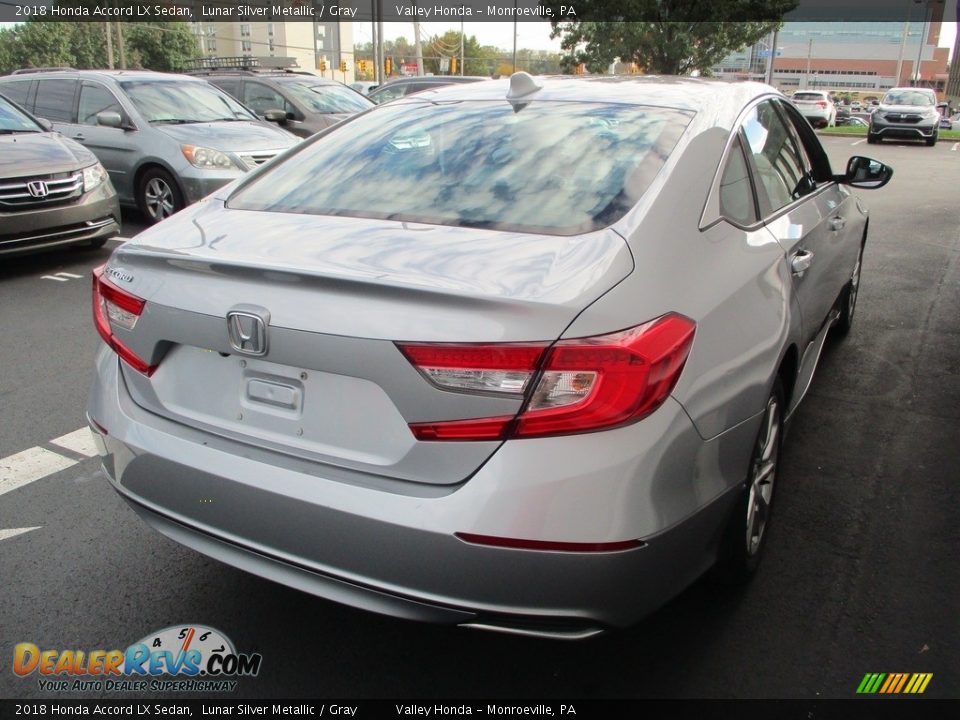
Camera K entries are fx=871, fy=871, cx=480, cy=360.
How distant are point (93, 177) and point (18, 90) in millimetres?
3816

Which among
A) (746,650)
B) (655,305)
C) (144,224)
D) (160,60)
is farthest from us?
(160,60)

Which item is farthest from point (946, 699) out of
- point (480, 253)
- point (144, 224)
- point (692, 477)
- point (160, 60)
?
point (160, 60)

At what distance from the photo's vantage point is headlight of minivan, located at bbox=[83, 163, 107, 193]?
23.6 ft

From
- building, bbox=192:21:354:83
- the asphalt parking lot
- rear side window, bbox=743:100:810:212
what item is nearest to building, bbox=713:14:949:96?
building, bbox=192:21:354:83

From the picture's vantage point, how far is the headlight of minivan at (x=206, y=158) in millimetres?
8547

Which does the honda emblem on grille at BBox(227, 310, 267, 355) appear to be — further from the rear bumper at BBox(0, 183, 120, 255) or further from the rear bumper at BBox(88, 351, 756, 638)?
the rear bumper at BBox(0, 183, 120, 255)

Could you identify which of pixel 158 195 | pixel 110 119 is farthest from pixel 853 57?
pixel 110 119

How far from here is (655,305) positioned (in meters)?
2.06

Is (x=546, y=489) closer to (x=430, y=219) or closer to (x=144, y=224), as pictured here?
(x=430, y=219)

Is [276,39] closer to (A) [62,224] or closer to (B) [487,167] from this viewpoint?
(A) [62,224]

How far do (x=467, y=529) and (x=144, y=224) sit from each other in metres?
8.62

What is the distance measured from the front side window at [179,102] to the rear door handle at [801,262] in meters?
7.66

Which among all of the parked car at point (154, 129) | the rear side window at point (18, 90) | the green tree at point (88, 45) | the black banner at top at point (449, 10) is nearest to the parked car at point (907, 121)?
the black banner at top at point (449, 10)

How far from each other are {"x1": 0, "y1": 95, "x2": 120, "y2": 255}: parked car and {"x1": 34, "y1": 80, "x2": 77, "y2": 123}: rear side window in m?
2.07
